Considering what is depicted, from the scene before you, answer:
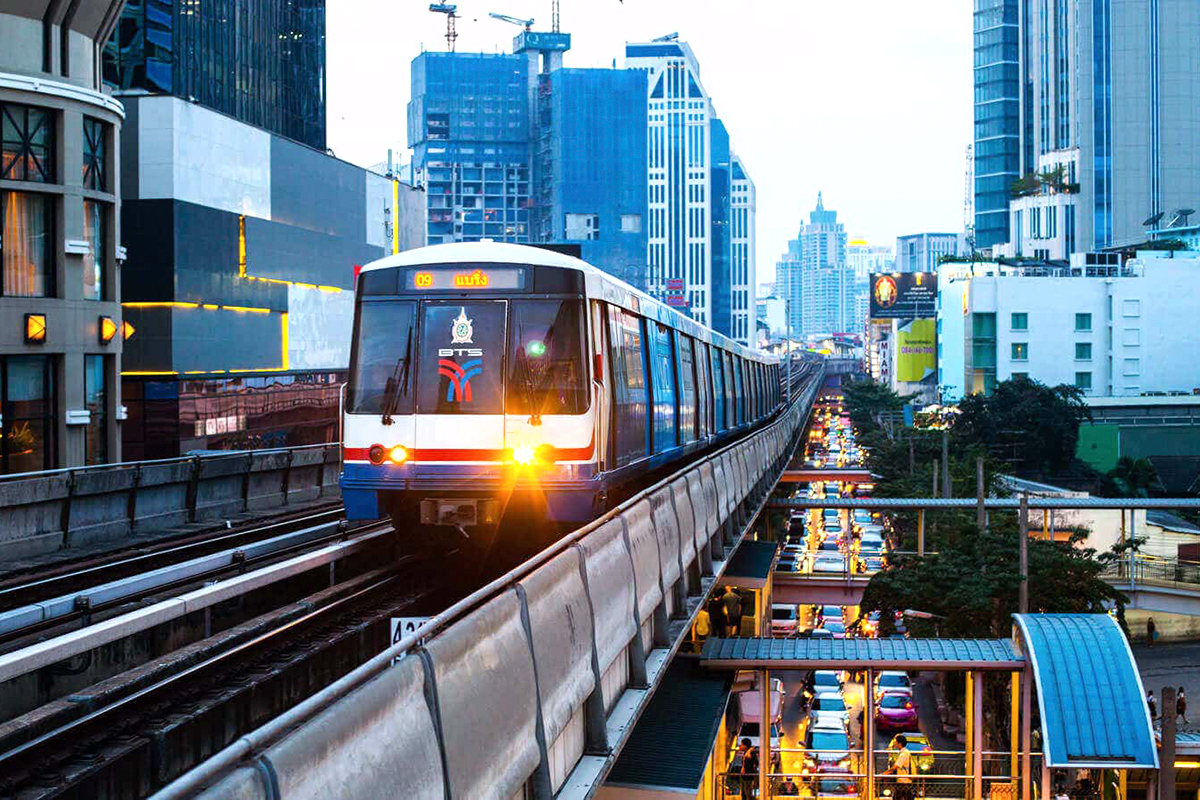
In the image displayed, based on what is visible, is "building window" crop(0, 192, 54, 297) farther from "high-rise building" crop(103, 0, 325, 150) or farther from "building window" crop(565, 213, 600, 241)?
"building window" crop(565, 213, 600, 241)

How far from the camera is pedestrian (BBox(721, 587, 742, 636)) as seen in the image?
26562mm

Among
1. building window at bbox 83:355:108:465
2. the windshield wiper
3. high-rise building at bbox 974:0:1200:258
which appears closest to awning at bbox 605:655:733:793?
the windshield wiper

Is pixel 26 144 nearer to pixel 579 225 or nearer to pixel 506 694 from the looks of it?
pixel 506 694

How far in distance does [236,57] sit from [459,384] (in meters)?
87.6

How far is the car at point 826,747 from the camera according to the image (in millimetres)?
27891

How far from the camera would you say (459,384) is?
13.5 meters

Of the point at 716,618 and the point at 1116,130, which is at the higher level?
the point at 1116,130

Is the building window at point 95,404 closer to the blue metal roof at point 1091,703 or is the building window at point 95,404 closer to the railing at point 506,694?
the railing at point 506,694

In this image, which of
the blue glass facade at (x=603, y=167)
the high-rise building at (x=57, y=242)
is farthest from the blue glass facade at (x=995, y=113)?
the high-rise building at (x=57, y=242)

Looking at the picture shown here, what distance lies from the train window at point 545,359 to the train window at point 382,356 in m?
1.01

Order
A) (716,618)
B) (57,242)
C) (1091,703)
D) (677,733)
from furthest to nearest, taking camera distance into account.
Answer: (57,242)
(716,618)
(1091,703)
(677,733)

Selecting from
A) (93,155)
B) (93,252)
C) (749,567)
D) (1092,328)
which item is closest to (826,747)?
(749,567)

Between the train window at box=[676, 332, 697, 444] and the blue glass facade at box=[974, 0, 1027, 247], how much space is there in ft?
502

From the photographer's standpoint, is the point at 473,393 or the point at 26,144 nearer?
the point at 473,393
